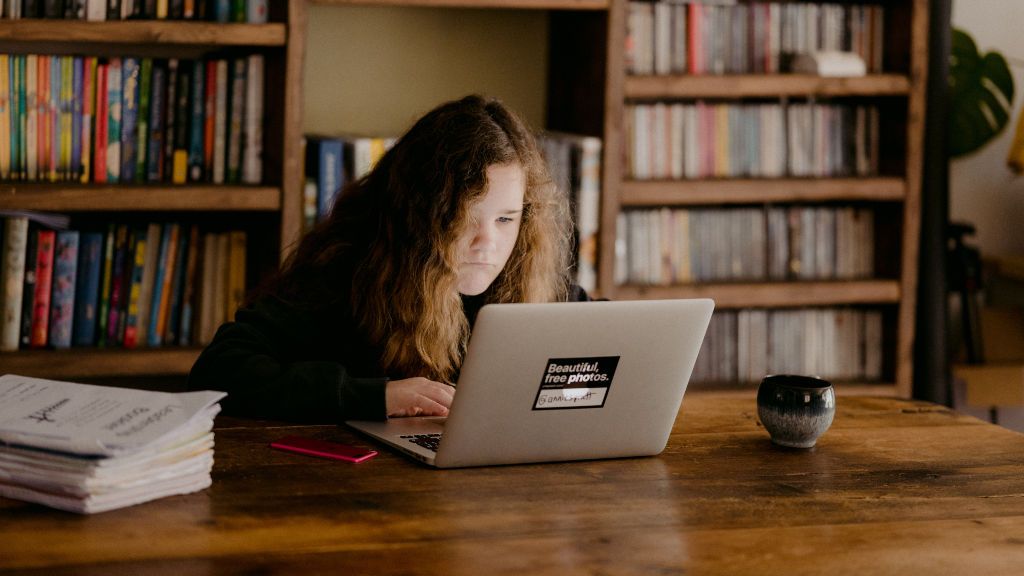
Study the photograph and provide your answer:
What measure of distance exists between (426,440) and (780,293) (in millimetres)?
1799

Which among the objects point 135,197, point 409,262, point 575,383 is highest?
point 135,197

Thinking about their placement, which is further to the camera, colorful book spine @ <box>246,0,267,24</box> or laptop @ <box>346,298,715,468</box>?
colorful book spine @ <box>246,0,267,24</box>

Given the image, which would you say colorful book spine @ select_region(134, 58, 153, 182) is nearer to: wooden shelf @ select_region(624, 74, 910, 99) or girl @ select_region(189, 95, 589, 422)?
girl @ select_region(189, 95, 589, 422)

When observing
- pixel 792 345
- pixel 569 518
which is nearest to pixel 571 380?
pixel 569 518

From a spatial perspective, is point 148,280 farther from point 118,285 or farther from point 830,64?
point 830,64

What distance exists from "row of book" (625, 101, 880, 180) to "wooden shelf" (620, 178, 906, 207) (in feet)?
0.19

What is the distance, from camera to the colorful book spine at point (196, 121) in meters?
2.78

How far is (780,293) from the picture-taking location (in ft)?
10.5

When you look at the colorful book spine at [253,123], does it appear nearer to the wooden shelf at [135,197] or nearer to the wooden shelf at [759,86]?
the wooden shelf at [135,197]

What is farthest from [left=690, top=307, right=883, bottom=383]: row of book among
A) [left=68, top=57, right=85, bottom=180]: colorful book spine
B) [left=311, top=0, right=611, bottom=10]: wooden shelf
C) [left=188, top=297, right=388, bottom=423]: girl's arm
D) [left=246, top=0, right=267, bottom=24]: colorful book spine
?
[left=68, top=57, right=85, bottom=180]: colorful book spine

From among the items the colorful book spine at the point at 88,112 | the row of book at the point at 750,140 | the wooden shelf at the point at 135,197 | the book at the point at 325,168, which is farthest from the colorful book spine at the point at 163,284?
the row of book at the point at 750,140

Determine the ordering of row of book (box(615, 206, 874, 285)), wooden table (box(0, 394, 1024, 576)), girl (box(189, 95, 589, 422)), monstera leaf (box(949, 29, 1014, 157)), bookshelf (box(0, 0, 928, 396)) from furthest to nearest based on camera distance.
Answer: monstera leaf (box(949, 29, 1014, 157)) < row of book (box(615, 206, 874, 285)) < bookshelf (box(0, 0, 928, 396)) < girl (box(189, 95, 589, 422)) < wooden table (box(0, 394, 1024, 576))

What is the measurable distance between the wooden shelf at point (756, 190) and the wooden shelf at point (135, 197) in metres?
0.89

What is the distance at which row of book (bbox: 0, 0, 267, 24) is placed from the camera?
104 inches
